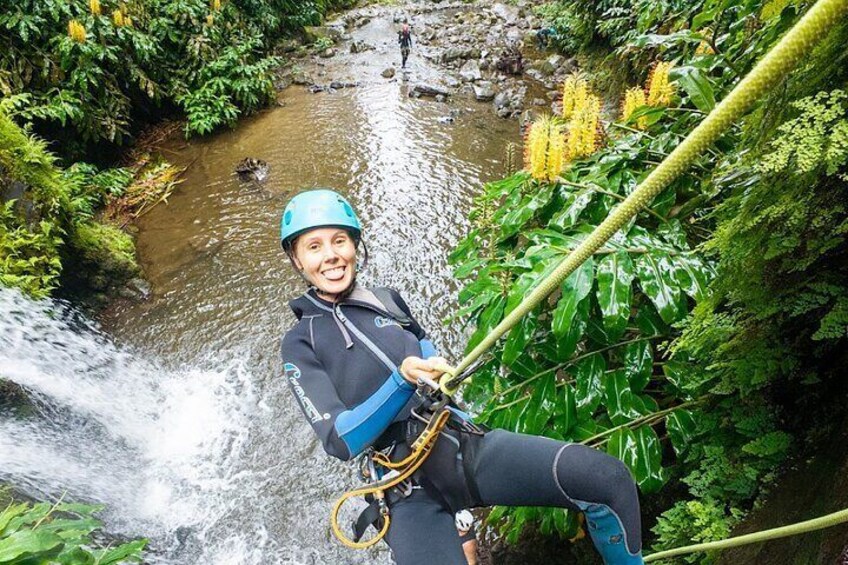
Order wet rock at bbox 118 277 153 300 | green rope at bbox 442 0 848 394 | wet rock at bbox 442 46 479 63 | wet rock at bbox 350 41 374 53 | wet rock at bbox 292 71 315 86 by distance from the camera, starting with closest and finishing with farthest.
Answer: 1. green rope at bbox 442 0 848 394
2. wet rock at bbox 118 277 153 300
3. wet rock at bbox 292 71 315 86
4. wet rock at bbox 442 46 479 63
5. wet rock at bbox 350 41 374 53

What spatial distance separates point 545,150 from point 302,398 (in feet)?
5.59

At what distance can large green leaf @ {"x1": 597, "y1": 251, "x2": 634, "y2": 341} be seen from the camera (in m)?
1.98

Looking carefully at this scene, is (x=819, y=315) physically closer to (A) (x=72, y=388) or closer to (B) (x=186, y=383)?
(B) (x=186, y=383)

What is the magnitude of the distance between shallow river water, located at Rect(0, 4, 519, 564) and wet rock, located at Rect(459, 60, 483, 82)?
2.93 m

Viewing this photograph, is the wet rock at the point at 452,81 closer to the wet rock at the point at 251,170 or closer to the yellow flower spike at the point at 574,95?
the wet rock at the point at 251,170

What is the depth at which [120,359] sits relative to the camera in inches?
198

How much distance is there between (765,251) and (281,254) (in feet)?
19.1

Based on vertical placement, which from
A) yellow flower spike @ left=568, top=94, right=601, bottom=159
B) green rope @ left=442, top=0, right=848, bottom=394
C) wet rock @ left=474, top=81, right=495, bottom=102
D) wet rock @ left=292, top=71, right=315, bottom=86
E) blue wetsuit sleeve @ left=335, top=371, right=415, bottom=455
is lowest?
blue wetsuit sleeve @ left=335, top=371, right=415, bottom=455

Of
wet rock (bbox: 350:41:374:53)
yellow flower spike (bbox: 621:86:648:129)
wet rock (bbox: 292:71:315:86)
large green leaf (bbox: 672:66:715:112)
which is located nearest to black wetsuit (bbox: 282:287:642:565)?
large green leaf (bbox: 672:66:715:112)

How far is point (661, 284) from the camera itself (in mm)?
2025

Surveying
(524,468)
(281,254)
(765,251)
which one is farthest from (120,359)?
(765,251)

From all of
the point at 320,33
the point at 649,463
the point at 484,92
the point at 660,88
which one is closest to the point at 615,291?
the point at 649,463

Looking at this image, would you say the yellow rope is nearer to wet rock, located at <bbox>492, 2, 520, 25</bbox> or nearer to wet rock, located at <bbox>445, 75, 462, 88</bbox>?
wet rock, located at <bbox>445, 75, 462, 88</bbox>

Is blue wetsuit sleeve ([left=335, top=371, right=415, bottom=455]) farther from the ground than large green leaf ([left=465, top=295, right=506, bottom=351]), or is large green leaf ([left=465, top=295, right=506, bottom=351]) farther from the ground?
large green leaf ([left=465, top=295, right=506, bottom=351])
